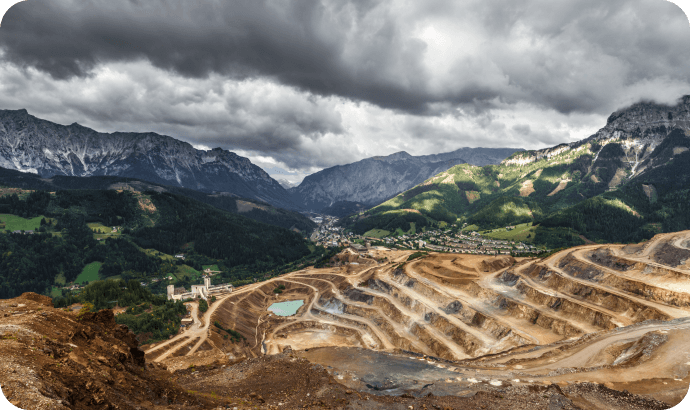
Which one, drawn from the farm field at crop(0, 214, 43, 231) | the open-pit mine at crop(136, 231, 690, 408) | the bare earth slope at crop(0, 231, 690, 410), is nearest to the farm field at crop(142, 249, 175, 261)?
the farm field at crop(0, 214, 43, 231)

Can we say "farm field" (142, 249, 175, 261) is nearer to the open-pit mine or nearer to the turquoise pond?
the open-pit mine

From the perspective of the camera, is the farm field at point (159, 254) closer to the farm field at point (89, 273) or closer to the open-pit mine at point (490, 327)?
the farm field at point (89, 273)

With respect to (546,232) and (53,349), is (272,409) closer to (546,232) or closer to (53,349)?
(53,349)

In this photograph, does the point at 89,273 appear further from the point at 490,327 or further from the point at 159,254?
the point at 490,327

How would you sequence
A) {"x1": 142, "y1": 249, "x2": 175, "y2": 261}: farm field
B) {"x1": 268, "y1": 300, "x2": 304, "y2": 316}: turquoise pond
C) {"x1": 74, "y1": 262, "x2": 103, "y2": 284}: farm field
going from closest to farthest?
{"x1": 268, "y1": 300, "x2": 304, "y2": 316}: turquoise pond < {"x1": 74, "y1": 262, "x2": 103, "y2": 284}: farm field < {"x1": 142, "y1": 249, "x2": 175, "y2": 261}: farm field

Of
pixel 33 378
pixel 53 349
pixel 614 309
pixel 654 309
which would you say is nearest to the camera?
pixel 33 378

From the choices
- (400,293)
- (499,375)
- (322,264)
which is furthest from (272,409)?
(322,264)

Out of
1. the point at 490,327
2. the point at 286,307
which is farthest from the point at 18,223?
the point at 490,327

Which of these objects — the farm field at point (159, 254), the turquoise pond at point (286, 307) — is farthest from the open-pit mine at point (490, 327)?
the farm field at point (159, 254)
